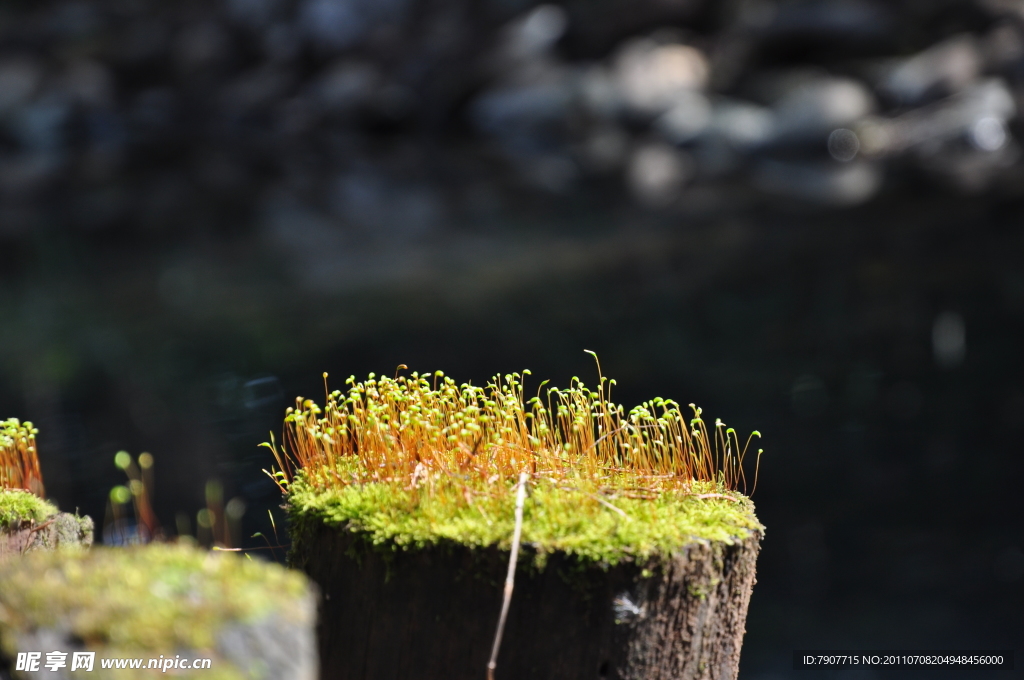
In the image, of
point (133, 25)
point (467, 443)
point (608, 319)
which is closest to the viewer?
point (467, 443)

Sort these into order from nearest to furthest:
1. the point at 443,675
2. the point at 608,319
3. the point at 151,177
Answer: the point at 443,675
the point at 608,319
the point at 151,177

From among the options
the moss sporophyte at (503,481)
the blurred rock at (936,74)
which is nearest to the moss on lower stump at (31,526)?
the moss sporophyte at (503,481)

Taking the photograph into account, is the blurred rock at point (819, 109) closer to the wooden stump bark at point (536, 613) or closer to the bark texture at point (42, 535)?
the wooden stump bark at point (536, 613)

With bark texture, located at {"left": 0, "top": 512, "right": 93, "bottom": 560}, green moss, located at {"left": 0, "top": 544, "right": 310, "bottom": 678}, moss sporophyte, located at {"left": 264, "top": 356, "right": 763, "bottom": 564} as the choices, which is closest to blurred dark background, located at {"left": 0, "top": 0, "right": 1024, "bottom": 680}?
moss sporophyte, located at {"left": 264, "top": 356, "right": 763, "bottom": 564}

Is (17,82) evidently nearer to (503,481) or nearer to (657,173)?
(657,173)

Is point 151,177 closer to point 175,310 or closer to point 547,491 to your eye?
point 175,310

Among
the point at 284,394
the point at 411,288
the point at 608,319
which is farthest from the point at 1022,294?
the point at 284,394

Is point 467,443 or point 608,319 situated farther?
point 608,319

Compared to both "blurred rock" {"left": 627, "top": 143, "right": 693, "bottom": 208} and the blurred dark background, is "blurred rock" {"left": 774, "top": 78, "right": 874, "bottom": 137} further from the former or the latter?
"blurred rock" {"left": 627, "top": 143, "right": 693, "bottom": 208}
